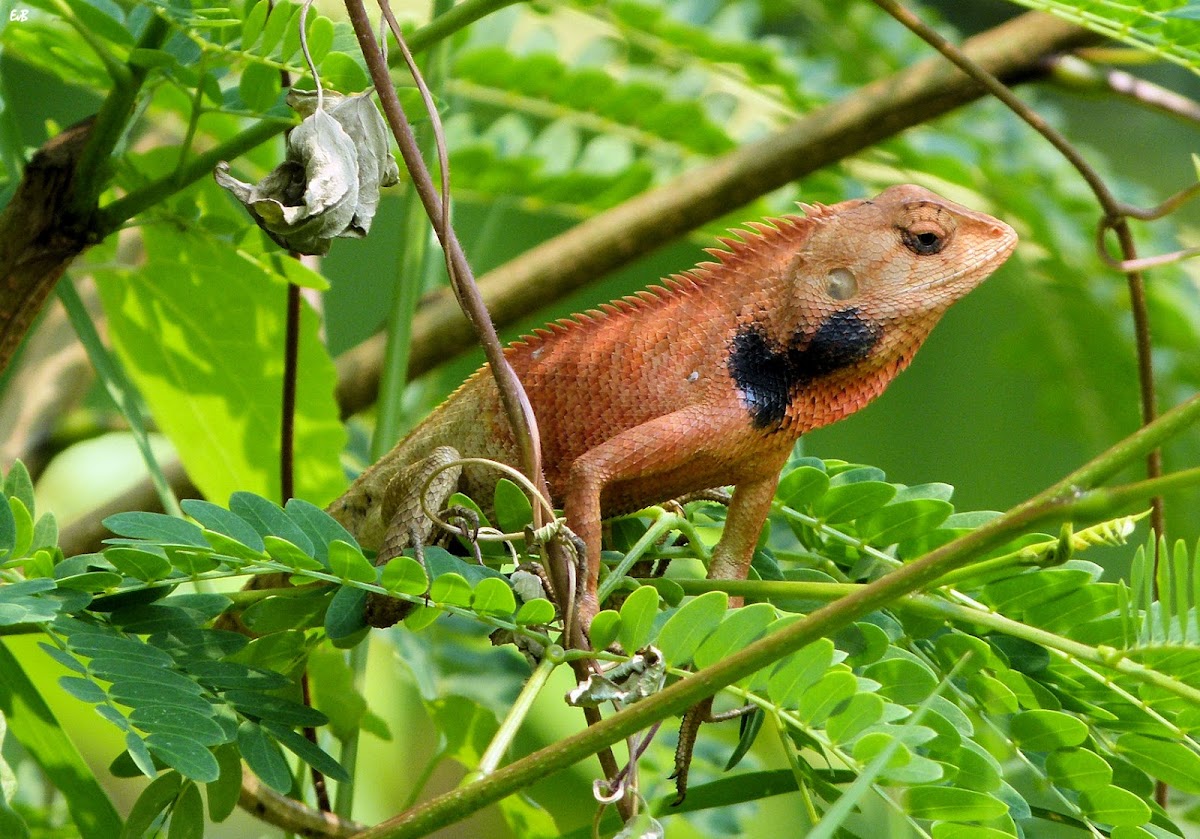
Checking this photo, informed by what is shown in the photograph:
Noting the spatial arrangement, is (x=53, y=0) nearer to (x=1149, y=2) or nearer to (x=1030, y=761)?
(x=1149, y=2)

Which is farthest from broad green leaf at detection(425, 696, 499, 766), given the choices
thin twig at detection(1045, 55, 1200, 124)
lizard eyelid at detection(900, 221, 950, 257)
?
thin twig at detection(1045, 55, 1200, 124)

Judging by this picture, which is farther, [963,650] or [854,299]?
[854,299]

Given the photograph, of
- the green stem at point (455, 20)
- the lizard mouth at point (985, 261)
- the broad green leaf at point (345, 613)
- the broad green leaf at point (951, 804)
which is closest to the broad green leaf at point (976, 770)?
the broad green leaf at point (951, 804)

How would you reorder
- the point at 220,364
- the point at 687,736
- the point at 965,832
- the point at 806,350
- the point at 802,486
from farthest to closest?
the point at 220,364
the point at 806,350
the point at 802,486
the point at 687,736
the point at 965,832

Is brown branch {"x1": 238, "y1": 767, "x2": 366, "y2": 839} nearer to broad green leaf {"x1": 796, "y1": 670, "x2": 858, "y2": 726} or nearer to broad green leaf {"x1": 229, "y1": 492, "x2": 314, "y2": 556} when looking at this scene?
broad green leaf {"x1": 229, "y1": 492, "x2": 314, "y2": 556}

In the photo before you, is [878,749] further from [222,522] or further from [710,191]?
[710,191]

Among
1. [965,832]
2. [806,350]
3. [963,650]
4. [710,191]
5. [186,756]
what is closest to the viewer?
[186,756]

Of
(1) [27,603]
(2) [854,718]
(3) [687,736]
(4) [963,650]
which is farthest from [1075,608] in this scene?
(1) [27,603]
